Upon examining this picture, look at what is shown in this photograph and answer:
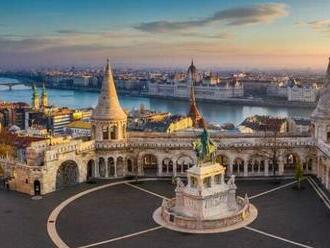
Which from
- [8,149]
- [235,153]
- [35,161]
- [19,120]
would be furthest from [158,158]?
[19,120]

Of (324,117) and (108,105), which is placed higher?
(108,105)

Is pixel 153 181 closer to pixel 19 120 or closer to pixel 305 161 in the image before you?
pixel 305 161

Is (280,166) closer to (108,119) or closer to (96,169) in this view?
(108,119)

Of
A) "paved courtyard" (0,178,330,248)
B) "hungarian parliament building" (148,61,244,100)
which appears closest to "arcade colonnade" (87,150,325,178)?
"paved courtyard" (0,178,330,248)

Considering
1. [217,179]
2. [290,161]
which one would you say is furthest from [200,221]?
[290,161]

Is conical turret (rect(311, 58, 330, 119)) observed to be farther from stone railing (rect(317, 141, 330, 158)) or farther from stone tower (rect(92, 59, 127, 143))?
stone tower (rect(92, 59, 127, 143))

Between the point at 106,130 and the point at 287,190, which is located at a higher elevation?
the point at 106,130
